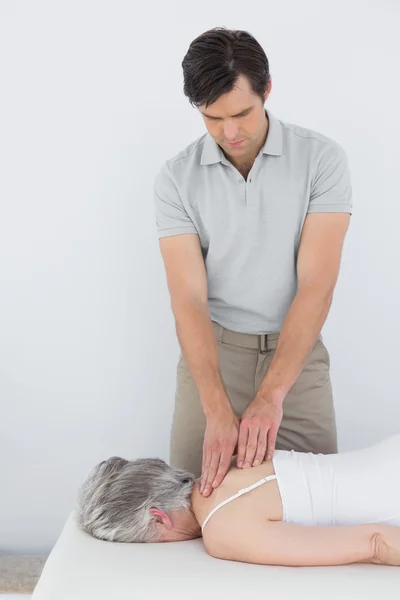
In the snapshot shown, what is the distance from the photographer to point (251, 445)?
81.8 inches

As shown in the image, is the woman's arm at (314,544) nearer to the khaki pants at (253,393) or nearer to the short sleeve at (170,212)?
the khaki pants at (253,393)

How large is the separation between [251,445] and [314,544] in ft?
1.02

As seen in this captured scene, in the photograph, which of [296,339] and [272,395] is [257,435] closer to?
[272,395]

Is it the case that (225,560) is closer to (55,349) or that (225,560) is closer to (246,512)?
(246,512)

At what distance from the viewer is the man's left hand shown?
207 centimetres

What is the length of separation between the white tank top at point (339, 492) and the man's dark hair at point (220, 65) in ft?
3.02

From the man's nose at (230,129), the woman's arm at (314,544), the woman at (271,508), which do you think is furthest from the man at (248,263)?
the woman's arm at (314,544)

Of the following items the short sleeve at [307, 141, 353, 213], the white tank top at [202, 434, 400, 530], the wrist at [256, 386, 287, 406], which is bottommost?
the white tank top at [202, 434, 400, 530]

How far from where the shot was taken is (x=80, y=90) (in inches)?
114

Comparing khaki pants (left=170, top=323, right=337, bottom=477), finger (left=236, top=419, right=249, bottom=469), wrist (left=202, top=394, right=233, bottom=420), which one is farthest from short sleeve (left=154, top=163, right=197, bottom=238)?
A: finger (left=236, top=419, right=249, bottom=469)

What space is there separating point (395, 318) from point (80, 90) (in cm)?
137

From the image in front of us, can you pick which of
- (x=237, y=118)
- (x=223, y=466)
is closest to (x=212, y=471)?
(x=223, y=466)

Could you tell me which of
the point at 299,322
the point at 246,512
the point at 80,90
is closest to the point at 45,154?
the point at 80,90

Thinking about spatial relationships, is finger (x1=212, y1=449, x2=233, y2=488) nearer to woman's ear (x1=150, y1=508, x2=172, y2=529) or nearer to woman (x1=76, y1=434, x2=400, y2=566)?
woman (x1=76, y1=434, x2=400, y2=566)
